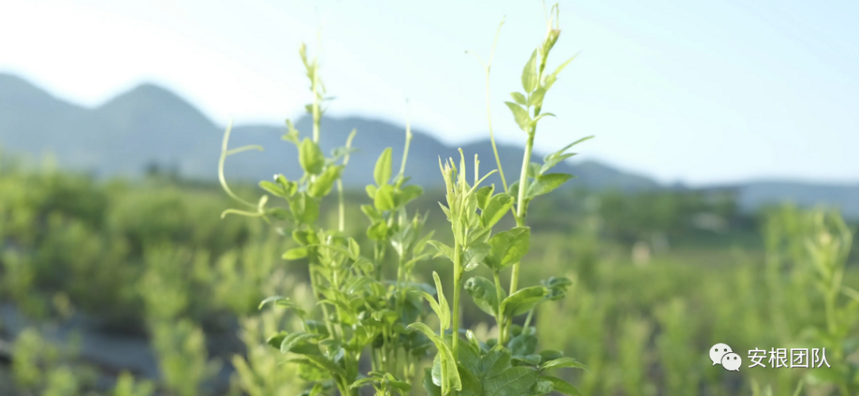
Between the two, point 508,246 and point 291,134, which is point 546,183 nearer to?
point 508,246

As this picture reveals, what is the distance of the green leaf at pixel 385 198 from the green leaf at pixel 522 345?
127 mm

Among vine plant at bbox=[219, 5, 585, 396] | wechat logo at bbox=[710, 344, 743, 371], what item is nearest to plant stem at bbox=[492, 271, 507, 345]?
vine plant at bbox=[219, 5, 585, 396]

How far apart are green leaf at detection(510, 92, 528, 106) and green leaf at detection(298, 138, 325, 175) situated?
16 cm

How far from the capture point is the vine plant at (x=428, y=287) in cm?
27

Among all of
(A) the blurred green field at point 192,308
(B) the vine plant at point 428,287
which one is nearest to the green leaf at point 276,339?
(B) the vine plant at point 428,287

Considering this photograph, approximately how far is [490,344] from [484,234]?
0.48 feet

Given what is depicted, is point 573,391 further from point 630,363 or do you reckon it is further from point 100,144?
point 100,144

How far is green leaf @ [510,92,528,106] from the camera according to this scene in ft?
1.09

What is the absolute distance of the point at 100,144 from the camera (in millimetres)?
36656

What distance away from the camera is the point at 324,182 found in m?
0.40

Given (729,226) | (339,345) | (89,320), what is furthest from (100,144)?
(339,345)

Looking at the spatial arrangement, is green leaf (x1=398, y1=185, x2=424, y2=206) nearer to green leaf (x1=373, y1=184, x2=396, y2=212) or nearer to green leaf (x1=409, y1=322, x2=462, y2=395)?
green leaf (x1=373, y1=184, x2=396, y2=212)

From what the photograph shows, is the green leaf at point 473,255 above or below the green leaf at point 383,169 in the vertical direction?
below

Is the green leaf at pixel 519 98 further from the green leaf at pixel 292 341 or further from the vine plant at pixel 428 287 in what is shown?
the green leaf at pixel 292 341
